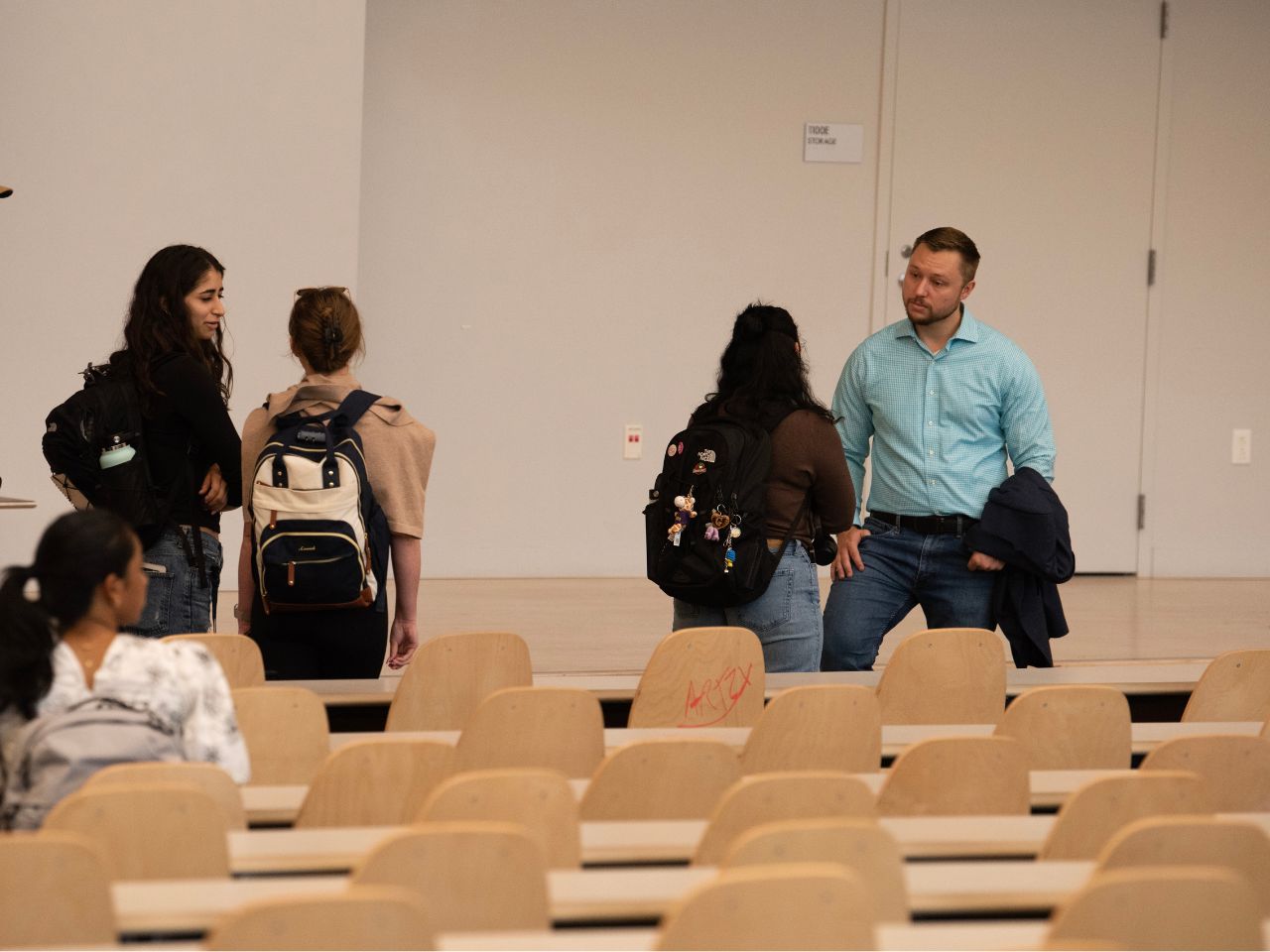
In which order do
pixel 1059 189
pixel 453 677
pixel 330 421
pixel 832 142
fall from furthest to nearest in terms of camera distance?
pixel 1059 189 < pixel 832 142 < pixel 330 421 < pixel 453 677

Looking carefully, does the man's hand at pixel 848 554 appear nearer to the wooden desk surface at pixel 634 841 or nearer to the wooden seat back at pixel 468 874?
the wooden desk surface at pixel 634 841

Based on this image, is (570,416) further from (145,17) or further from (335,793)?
(335,793)

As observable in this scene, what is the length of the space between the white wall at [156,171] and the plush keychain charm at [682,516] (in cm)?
341

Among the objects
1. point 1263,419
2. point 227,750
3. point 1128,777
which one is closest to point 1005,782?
point 1128,777

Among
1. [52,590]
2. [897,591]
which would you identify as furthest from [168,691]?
[897,591]

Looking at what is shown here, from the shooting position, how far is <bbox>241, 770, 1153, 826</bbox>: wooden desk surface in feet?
8.48

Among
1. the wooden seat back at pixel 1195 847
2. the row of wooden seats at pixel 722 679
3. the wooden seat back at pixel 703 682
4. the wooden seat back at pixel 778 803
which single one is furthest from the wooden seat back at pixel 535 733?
the wooden seat back at pixel 1195 847

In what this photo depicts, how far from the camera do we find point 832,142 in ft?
26.4

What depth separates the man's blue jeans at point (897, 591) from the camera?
4277mm

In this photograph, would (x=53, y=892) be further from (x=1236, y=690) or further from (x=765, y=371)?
(x=1236, y=690)

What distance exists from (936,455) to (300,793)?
88.7 inches

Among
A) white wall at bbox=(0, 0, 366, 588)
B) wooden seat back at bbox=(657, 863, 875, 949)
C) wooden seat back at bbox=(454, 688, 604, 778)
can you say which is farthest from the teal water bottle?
white wall at bbox=(0, 0, 366, 588)

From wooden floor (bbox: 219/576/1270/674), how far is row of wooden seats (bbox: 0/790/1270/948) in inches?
138

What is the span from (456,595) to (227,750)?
15.5 ft
